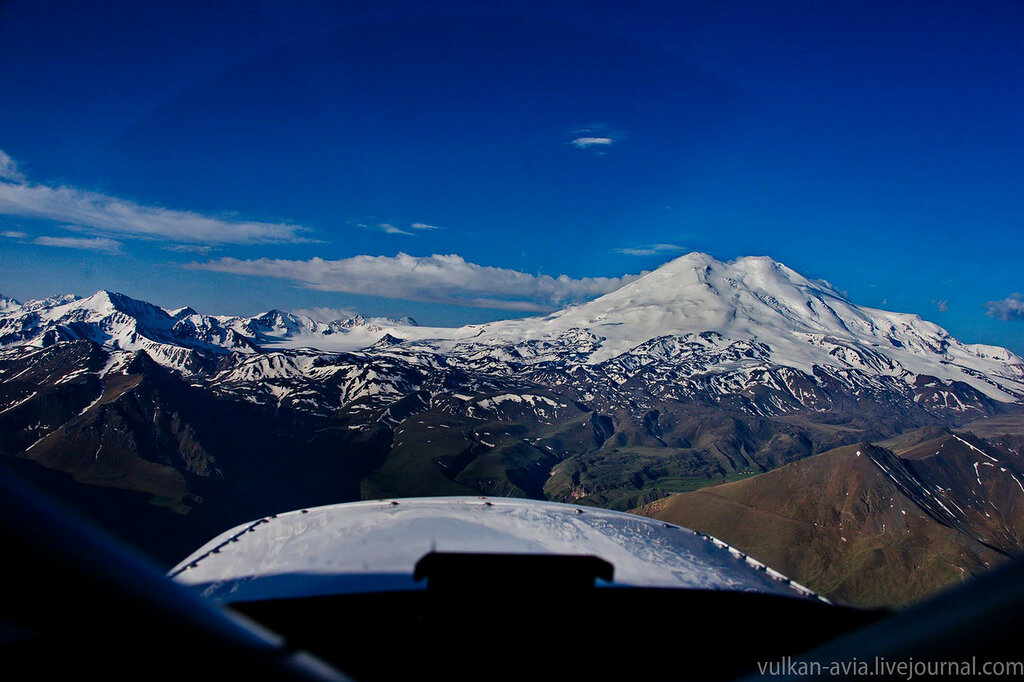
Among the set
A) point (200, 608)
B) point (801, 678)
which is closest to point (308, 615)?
point (200, 608)

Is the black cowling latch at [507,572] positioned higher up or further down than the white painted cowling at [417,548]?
higher up

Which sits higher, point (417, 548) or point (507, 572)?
point (507, 572)

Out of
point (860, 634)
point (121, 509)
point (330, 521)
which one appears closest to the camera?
point (860, 634)

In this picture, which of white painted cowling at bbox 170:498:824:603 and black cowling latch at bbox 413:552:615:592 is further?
white painted cowling at bbox 170:498:824:603

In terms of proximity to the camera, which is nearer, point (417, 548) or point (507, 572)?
point (507, 572)

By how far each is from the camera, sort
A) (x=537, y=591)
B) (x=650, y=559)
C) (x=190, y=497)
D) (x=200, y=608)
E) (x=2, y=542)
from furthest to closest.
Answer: (x=190, y=497), (x=650, y=559), (x=537, y=591), (x=200, y=608), (x=2, y=542)

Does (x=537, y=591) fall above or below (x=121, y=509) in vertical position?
above

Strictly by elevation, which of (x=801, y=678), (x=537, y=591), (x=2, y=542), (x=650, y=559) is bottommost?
(x=650, y=559)

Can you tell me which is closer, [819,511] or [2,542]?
[2,542]

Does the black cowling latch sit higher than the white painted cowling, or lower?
higher

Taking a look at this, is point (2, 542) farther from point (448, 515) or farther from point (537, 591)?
point (448, 515)

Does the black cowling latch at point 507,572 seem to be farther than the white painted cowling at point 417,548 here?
No
